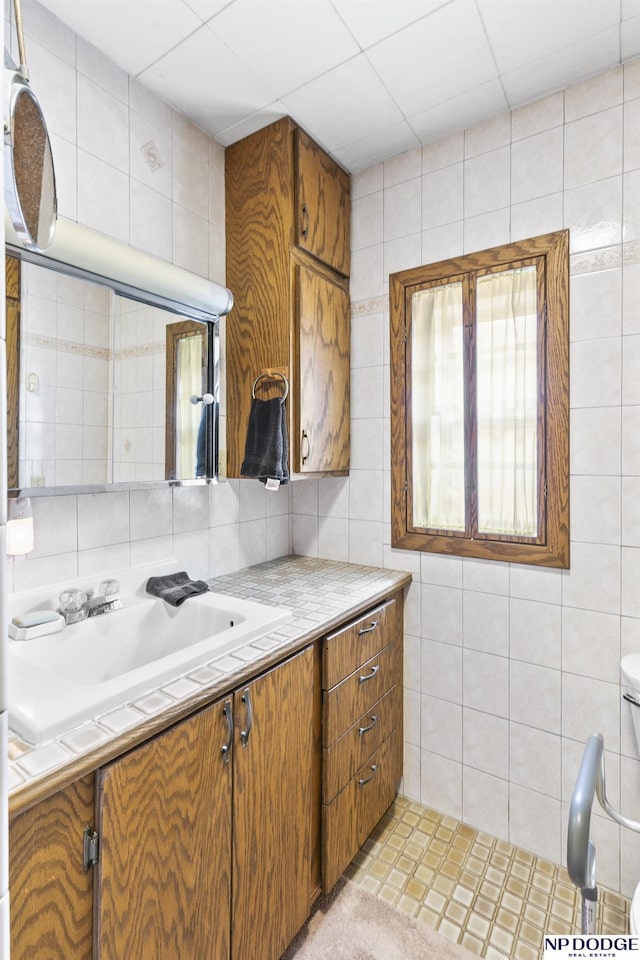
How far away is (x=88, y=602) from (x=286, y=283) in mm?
1212

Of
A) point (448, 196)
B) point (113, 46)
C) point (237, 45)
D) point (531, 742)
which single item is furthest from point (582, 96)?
point (531, 742)

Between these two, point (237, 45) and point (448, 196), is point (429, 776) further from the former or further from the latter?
point (237, 45)

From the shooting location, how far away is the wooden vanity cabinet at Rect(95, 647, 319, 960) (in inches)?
34.8

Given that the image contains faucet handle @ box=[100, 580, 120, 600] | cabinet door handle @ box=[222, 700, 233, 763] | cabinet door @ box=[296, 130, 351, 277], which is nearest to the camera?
cabinet door handle @ box=[222, 700, 233, 763]

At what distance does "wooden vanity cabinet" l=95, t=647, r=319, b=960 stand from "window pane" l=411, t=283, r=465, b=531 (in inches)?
32.4

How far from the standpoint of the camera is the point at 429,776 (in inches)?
75.8

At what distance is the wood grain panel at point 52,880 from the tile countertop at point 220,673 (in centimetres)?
6

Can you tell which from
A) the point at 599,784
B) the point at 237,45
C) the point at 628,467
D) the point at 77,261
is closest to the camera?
the point at 599,784

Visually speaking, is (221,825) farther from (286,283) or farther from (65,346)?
(286,283)

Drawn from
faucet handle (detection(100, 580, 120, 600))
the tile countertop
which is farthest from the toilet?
faucet handle (detection(100, 580, 120, 600))

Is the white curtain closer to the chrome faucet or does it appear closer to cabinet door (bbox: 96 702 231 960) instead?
the chrome faucet

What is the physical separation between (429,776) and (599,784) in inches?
41.1

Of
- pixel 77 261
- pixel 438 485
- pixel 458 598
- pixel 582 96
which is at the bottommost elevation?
pixel 458 598
